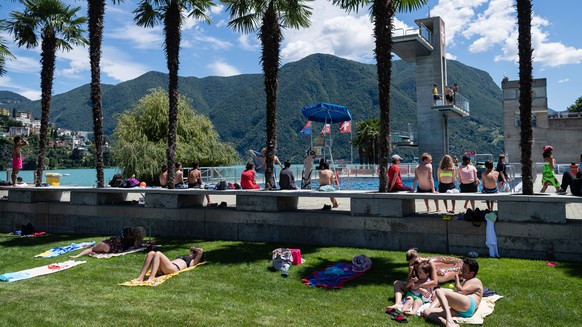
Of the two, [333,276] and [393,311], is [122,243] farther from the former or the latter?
[393,311]

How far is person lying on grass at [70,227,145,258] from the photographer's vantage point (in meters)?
11.1

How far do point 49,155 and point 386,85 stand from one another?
5685 inches

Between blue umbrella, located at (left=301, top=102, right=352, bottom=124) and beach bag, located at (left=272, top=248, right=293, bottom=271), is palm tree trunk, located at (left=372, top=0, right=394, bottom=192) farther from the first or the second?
blue umbrella, located at (left=301, top=102, right=352, bottom=124)

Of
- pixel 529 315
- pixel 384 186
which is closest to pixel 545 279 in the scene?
pixel 529 315

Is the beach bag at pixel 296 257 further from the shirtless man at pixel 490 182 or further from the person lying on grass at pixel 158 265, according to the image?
the shirtless man at pixel 490 182

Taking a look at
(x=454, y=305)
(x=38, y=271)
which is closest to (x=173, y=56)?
(x=38, y=271)

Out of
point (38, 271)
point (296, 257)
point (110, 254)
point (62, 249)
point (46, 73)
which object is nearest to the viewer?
point (296, 257)

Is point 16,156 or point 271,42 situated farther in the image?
point 16,156

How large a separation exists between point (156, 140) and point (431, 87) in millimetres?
21622

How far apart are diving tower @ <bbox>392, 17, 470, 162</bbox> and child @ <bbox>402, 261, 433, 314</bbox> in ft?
87.3

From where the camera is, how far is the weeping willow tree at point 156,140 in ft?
100

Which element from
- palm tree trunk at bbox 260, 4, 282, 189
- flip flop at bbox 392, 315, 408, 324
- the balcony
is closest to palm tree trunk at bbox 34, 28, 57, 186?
palm tree trunk at bbox 260, 4, 282, 189

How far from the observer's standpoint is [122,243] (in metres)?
11.4

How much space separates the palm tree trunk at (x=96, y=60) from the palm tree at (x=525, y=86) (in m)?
13.7
